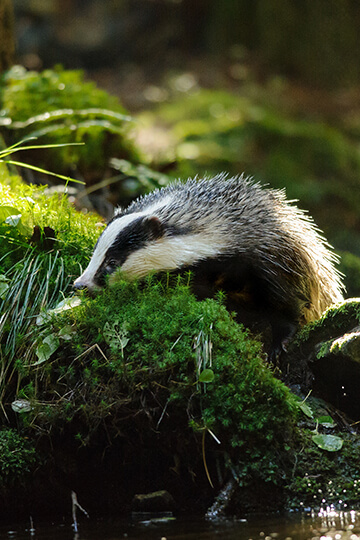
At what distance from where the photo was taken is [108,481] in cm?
426

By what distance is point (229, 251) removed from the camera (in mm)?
4934

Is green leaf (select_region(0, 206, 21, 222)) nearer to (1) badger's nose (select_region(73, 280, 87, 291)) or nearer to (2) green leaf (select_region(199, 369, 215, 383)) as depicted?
(1) badger's nose (select_region(73, 280, 87, 291))

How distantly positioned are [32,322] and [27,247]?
0.66 metres

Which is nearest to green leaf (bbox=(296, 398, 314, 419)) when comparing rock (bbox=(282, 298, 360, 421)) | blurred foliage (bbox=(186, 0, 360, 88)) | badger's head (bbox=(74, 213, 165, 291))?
rock (bbox=(282, 298, 360, 421))

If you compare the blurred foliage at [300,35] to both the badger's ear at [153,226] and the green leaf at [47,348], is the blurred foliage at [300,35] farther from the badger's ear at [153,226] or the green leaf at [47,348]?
the green leaf at [47,348]

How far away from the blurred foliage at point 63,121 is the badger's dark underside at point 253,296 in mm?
3327

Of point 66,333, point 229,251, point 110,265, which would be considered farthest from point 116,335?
point 229,251

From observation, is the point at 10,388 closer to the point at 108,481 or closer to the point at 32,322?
the point at 32,322

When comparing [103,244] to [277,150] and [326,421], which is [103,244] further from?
[277,150]

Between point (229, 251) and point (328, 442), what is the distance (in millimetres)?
1418

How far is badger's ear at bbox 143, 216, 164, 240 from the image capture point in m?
4.92

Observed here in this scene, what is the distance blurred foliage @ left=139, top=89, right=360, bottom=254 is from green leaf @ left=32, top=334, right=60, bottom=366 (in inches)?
244

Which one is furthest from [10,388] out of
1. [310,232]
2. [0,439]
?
[310,232]

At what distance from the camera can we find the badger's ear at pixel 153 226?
492cm
